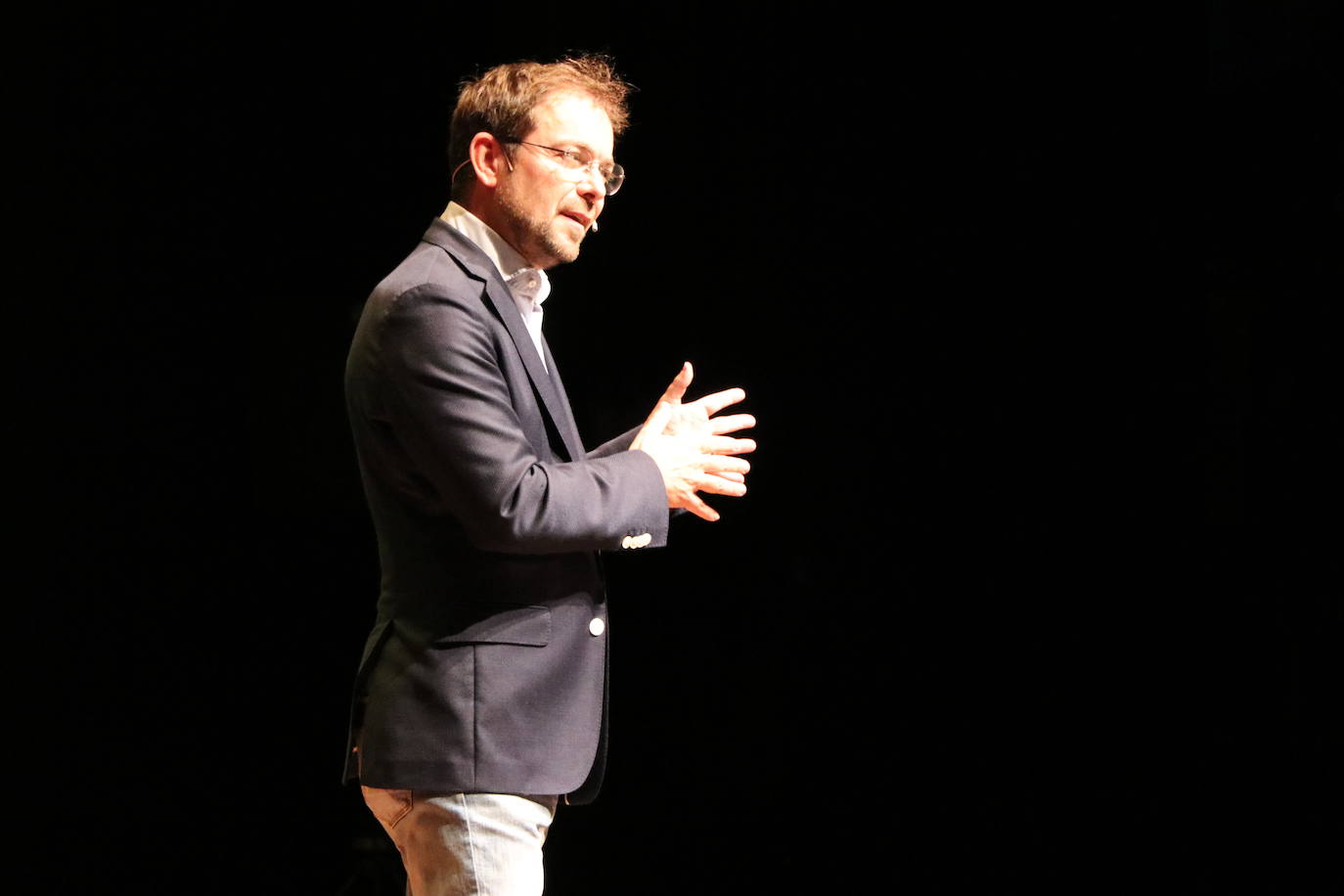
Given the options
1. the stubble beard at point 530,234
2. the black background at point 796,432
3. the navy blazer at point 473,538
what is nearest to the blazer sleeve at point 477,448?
the navy blazer at point 473,538

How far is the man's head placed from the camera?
1667mm

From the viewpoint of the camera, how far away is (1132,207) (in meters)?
2.78

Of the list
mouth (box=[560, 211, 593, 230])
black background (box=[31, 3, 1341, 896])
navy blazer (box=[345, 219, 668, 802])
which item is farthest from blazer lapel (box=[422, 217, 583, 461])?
black background (box=[31, 3, 1341, 896])

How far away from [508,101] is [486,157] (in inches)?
3.3

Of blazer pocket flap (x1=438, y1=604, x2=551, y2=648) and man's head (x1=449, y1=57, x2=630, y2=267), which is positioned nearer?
blazer pocket flap (x1=438, y1=604, x2=551, y2=648)

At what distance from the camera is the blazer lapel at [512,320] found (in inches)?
61.2

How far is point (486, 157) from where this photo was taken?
66.6 inches

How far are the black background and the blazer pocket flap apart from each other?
1.48 meters

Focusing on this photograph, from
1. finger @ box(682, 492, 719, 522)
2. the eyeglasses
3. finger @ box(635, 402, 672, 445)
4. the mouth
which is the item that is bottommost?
finger @ box(682, 492, 719, 522)

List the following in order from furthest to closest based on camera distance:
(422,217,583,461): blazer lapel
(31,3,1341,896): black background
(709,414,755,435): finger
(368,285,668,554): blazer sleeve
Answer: (31,3,1341,896): black background < (709,414,755,435): finger < (422,217,583,461): blazer lapel < (368,285,668,554): blazer sleeve

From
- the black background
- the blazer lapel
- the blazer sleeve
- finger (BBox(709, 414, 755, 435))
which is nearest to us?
the blazer sleeve

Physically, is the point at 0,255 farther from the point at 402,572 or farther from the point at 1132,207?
the point at 1132,207

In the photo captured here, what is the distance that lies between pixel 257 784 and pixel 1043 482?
2000 mm

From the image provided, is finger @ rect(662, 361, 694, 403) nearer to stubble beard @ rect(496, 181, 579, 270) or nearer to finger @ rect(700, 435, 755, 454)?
finger @ rect(700, 435, 755, 454)
